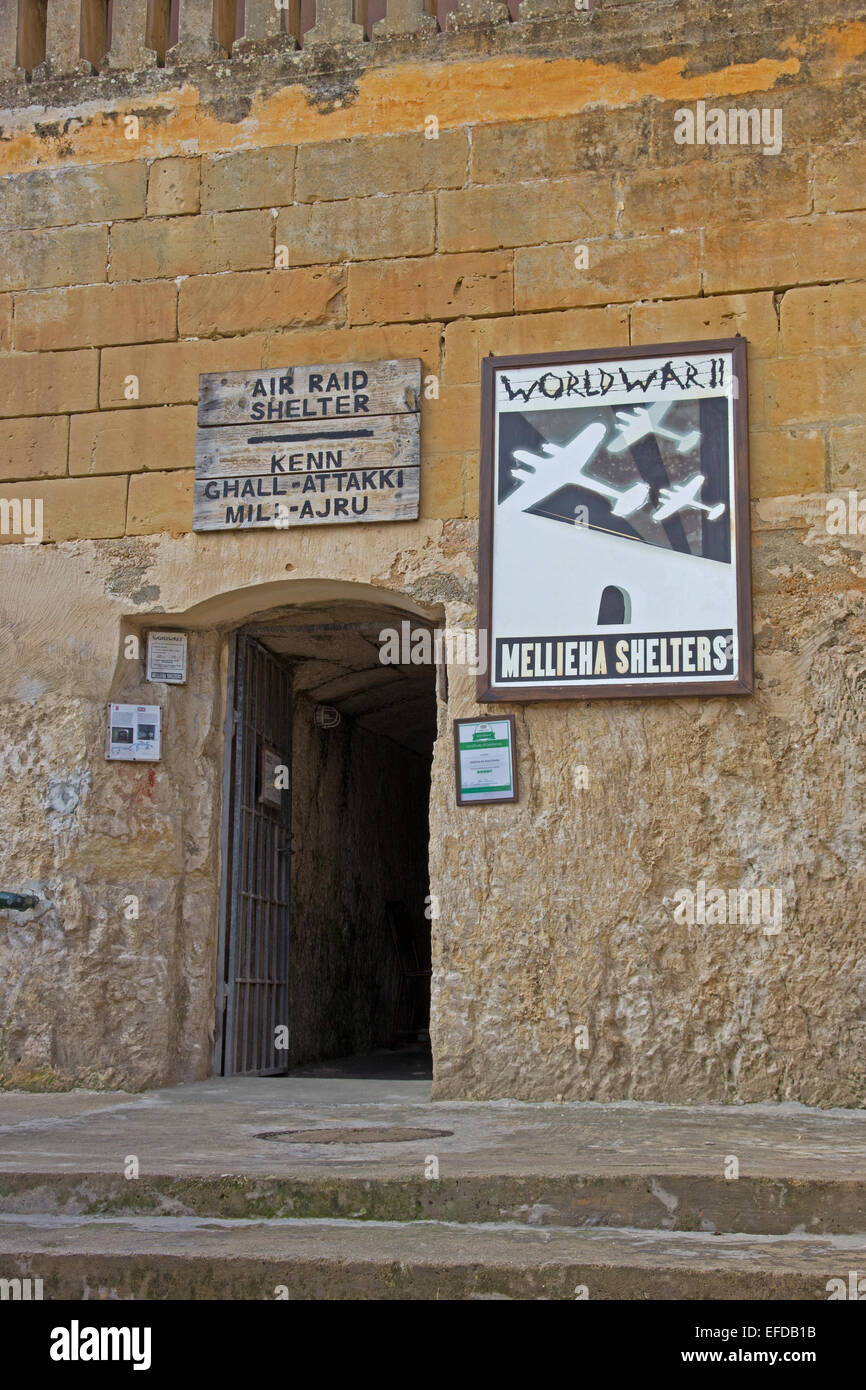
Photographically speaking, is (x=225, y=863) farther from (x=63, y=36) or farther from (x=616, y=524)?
(x=63, y=36)

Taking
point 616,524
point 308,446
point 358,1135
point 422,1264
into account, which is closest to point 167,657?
point 308,446

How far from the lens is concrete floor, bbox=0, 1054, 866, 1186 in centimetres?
369

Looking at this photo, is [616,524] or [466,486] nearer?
[616,524]

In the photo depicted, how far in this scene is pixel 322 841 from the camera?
891 centimetres

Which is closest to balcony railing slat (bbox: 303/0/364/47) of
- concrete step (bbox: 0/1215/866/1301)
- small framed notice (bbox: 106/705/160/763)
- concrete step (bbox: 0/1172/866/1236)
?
small framed notice (bbox: 106/705/160/763)

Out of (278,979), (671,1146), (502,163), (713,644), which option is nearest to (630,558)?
(713,644)

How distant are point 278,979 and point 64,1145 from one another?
10.1 ft

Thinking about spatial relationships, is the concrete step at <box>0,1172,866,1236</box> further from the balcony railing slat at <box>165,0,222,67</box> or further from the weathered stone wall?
the balcony railing slat at <box>165,0,222,67</box>

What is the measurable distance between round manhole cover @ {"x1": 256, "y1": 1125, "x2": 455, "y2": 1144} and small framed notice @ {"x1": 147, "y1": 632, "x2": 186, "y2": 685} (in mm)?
2441

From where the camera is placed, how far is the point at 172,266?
6523 mm

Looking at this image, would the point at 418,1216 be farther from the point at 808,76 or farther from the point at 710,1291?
the point at 808,76

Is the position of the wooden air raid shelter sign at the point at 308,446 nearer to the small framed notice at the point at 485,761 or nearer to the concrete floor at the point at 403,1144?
the small framed notice at the point at 485,761

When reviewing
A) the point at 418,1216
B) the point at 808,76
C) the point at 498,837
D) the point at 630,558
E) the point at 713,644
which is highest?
the point at 808,76

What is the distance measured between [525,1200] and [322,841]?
551 cm
